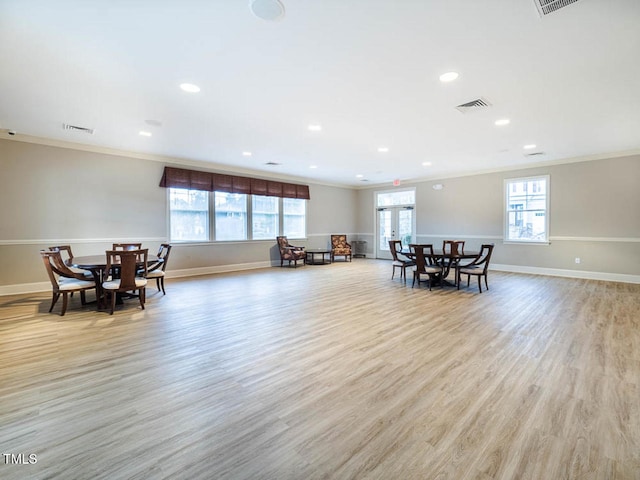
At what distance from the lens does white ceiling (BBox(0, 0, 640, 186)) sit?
228 centimetres

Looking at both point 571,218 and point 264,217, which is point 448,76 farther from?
point 264,217

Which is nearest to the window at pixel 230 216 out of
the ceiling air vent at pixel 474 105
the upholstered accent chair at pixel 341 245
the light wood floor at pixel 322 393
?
the upholstered accent chair at pixel 341 245

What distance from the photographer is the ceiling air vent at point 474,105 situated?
12.5 feet

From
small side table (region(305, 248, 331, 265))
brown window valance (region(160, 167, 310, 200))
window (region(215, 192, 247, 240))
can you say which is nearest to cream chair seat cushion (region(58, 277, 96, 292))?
brown window valance (region(160, 167, 310, 200))

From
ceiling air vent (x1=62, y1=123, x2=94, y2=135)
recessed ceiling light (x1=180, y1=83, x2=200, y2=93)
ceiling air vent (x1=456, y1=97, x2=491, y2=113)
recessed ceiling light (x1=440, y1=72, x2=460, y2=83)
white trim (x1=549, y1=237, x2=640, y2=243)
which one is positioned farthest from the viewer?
white trim (x1=549, y1=237, x2=640, y2=243)

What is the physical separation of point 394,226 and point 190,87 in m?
8.29

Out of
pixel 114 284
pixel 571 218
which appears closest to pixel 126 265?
pixel 114 284

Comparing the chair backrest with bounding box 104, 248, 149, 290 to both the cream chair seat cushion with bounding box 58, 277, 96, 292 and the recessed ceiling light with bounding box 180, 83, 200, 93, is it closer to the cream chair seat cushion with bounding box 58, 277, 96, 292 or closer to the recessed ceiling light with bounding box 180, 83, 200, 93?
the cream chair seat cushion with bounding box 58, 277, 96, 292

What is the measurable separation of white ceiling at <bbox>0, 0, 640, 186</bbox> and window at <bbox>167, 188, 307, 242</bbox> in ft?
6.62

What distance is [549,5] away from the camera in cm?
214

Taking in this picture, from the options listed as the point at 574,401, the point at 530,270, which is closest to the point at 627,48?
the point at 574,401

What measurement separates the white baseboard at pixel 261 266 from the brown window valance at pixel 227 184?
208 cm

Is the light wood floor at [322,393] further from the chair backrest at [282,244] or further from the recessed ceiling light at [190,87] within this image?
the chair backrest at [282,244]

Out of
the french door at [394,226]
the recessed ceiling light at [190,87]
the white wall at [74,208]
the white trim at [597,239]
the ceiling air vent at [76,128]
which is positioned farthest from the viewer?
the french door at [394,226]
